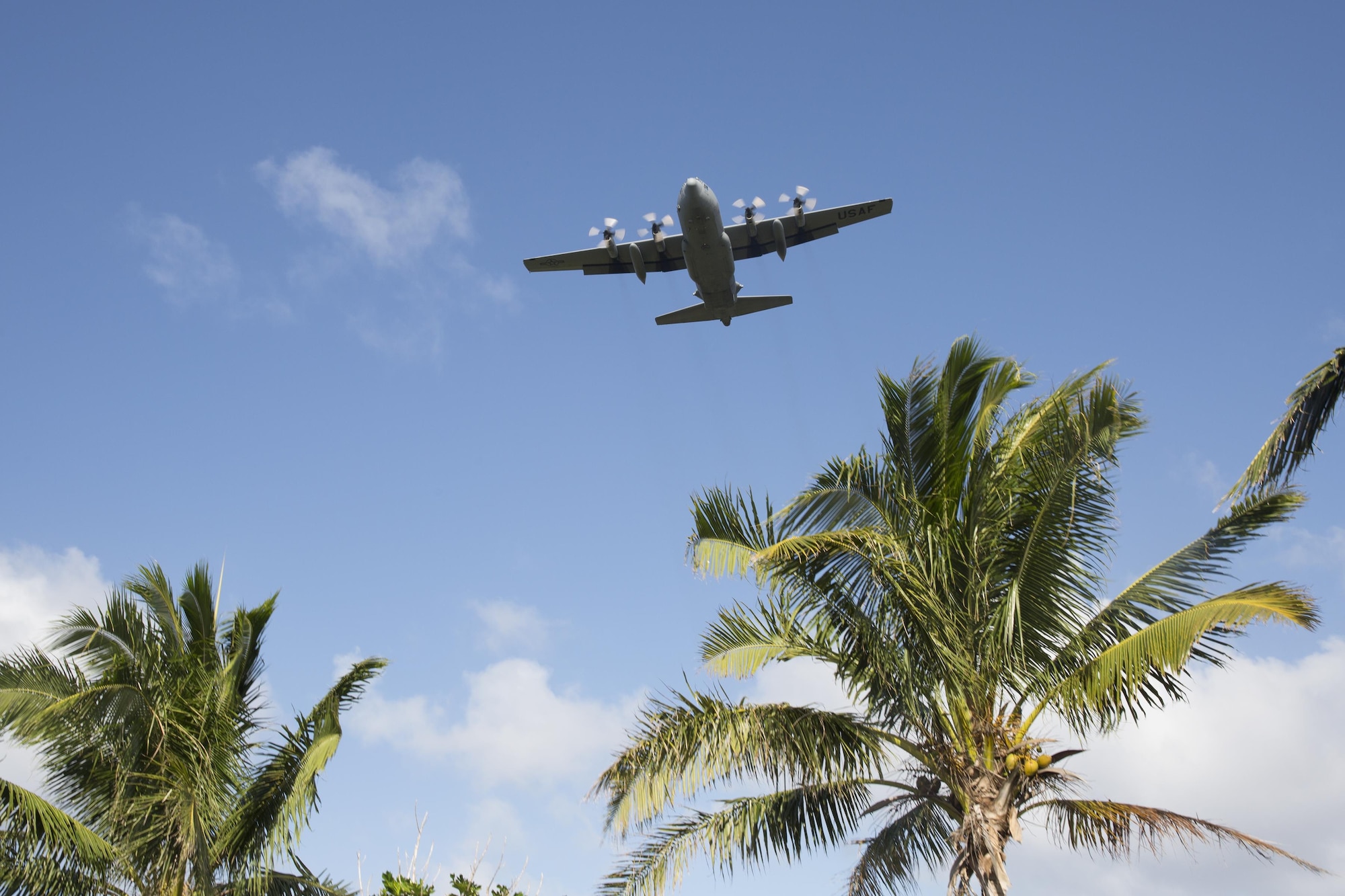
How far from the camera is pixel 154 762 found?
37.9 ft

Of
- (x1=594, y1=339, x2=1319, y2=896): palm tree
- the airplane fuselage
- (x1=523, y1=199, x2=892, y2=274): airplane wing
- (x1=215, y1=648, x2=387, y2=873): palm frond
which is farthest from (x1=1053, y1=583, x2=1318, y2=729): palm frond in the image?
(x1=523, y1=199, x2=892, y2=274): airplane wing

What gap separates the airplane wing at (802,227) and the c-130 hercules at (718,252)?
20mm

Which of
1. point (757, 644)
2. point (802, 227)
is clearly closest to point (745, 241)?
point (802, 227)

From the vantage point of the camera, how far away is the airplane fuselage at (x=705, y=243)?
26.0 meters

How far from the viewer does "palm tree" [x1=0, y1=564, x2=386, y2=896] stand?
10.4m

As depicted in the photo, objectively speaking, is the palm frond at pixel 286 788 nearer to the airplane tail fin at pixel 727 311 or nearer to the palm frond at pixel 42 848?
the palm frond at pixel 42 848

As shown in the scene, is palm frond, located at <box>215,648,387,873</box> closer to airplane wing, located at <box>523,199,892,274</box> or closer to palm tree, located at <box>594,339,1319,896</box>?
palm tree, located at <box>594,339,1319,896</box>

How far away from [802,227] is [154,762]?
22.9 m

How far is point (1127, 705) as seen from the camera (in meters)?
9.38

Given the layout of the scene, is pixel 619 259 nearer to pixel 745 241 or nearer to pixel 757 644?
pixel 745 241

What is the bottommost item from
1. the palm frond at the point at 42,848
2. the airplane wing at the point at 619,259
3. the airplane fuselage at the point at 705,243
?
the palm frond at the point at 42,848

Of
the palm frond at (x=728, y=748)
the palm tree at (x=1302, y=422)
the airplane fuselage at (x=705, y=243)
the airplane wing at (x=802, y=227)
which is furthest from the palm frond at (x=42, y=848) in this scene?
the airplane wing at (x=802, y=227)

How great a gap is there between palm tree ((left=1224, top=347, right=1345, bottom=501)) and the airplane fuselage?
774 inches

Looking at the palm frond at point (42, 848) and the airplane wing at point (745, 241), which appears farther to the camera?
the airplane wing at point (745, 241)
